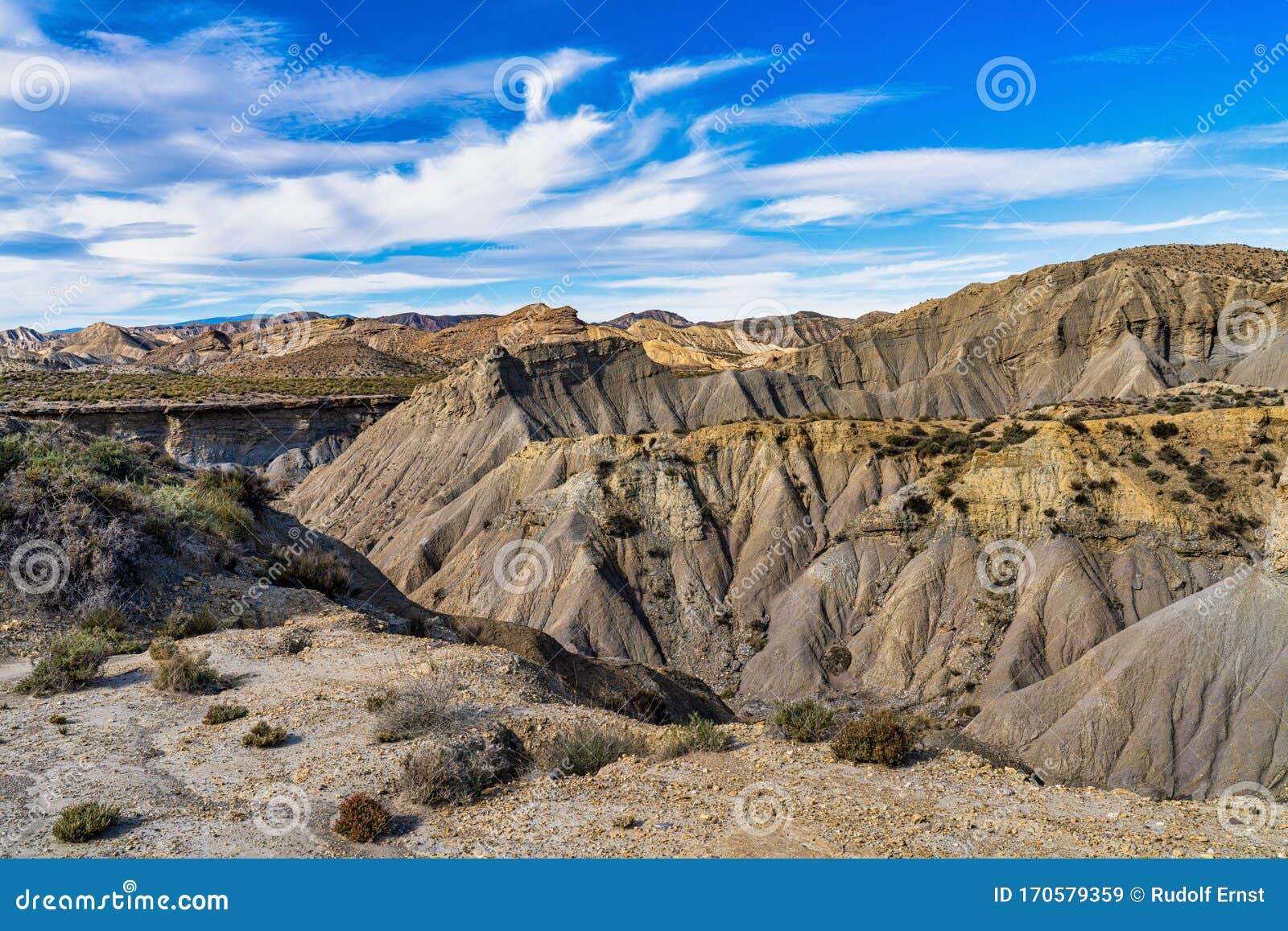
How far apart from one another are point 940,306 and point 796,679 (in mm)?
66999

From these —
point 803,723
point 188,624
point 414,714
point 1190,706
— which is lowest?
point 1190,706

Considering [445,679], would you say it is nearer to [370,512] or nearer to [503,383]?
[370,512]

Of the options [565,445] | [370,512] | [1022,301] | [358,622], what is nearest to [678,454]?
[565,445]

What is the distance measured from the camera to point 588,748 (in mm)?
9500

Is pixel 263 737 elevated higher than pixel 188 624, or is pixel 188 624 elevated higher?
pixel 188 624

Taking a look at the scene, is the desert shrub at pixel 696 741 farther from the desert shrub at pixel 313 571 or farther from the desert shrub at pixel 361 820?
the desert shrub at pixel 313 571

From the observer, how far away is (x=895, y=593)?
122ft

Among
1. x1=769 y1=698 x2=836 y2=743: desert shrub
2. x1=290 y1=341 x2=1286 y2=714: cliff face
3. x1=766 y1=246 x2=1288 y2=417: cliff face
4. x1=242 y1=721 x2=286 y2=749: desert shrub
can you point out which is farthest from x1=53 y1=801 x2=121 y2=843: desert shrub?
x1=766 y1=246 x2=1288 y2=417: cliff face

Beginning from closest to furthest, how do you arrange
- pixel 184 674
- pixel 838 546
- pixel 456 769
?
pixel 456 769 < pixel 184 674 < pixel 838 546

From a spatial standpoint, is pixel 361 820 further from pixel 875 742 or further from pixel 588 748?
pixel 875 742

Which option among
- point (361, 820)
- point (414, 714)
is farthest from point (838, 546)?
point (361, 820)

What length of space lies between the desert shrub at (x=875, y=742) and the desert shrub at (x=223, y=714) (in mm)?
7663

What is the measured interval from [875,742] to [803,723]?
5.07 feet

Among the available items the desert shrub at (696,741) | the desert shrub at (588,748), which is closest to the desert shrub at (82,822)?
the desert shrub at (588,748)
